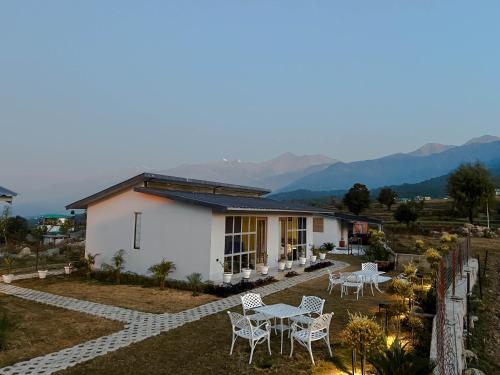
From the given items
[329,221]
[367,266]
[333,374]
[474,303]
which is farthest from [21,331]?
[329,221]

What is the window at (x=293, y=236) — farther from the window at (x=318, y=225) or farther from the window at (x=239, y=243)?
the window at (x=318, y=225)

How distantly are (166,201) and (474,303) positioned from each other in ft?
35.7

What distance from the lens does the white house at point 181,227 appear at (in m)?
13.1

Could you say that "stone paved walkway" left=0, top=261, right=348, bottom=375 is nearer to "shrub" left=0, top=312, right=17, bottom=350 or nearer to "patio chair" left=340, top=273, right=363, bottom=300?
"shrub" left=0, top=312, right=17, bottom=350

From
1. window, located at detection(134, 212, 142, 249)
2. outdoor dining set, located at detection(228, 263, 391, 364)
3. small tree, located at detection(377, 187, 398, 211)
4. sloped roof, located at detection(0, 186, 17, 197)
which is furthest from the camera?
small tree, located at detection(377, 187, 398, 211)

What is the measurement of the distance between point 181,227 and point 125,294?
114 inches

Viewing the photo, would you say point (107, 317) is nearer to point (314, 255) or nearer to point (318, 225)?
point (314, 255)

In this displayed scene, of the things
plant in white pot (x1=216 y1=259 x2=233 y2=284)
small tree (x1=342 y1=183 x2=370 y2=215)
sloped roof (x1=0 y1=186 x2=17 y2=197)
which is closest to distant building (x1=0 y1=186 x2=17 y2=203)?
sloped roof (x1=0 y1=186 x2=17 y2=197)

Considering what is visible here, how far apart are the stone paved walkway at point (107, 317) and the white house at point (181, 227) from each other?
206 cm

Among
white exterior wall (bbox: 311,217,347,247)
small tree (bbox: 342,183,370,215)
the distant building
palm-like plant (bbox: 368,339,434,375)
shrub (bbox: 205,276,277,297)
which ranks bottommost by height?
shrub (bbox: 205,276,277,297)

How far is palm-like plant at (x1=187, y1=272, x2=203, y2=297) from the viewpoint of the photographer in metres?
12.3

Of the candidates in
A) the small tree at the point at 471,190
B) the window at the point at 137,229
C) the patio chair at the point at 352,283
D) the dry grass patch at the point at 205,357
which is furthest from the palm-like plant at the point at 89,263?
the small tree at the point at 471,190

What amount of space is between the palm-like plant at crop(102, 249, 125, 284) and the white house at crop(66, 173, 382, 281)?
25 centimetres

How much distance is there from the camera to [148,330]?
8180mm
